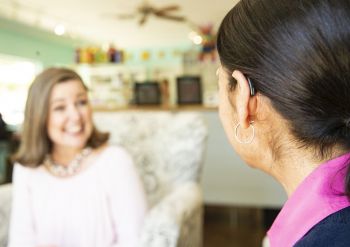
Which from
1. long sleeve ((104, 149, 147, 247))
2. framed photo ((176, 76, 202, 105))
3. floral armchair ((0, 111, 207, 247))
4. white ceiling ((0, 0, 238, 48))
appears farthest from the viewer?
framed photo ((176, 76, 202, 105))

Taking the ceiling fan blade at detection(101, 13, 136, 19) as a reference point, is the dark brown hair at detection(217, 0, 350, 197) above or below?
below

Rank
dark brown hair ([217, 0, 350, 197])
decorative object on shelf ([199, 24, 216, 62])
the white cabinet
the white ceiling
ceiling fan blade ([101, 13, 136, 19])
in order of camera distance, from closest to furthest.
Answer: dark brown hair ([217, 0, 350, 197])
the white ceiling
the white cabinet
ceiling fan blade ([101, 13, 136, 19])
decorative object on shelf ([199, 24, 216, 62])

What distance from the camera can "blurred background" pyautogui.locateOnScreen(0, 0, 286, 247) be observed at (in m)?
0.69

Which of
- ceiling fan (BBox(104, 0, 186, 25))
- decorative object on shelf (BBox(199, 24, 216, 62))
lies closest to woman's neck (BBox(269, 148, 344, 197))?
ceiling fan (BBox(104, 0, 186, 25))

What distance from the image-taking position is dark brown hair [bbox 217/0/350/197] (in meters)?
0.41

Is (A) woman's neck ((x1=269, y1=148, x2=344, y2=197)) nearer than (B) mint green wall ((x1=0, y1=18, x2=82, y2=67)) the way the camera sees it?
Yes

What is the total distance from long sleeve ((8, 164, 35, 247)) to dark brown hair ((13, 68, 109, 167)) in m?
0.04

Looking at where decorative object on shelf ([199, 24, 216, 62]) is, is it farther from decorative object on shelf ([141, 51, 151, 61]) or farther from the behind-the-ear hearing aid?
the behind-the-ear hearing aid

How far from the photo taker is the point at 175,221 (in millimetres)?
951

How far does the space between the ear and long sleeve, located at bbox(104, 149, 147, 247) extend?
572 mm

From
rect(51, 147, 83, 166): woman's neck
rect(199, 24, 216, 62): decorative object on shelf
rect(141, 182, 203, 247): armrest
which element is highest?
rect(199, 24, 216, 62): decorative object on shelf

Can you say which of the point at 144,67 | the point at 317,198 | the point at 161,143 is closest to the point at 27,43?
the point at 317,198

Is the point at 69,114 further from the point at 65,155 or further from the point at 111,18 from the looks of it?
the point at 111,18

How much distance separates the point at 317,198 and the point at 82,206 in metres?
0.69
